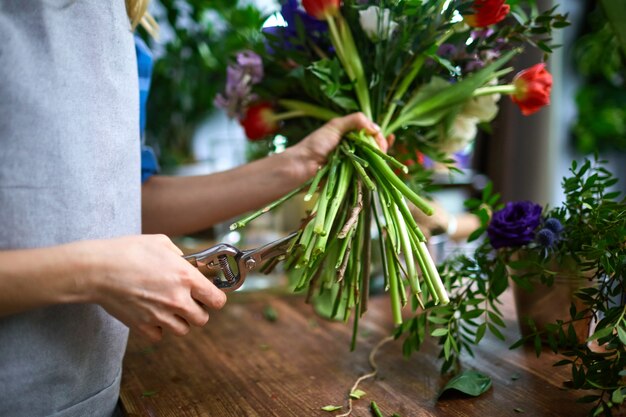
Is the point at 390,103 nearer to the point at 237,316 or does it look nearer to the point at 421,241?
the point at 421,241

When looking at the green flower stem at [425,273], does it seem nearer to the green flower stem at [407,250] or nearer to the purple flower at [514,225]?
the green flower stem at [407,250]

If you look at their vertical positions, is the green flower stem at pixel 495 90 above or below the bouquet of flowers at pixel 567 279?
above

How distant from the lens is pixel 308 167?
0.67 m

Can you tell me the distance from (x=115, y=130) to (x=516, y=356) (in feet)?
1.68

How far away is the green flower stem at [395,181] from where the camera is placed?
0.50 meters

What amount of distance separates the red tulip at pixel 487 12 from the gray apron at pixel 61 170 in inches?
14.6

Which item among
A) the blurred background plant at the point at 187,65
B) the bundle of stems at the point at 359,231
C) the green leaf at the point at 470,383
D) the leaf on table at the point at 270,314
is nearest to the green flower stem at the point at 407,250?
the bundle of stems at the point at 359,231

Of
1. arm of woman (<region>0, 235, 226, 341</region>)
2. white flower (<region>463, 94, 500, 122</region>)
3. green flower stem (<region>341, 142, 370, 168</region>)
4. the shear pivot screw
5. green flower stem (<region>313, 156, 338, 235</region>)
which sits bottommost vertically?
the shear pivot screw

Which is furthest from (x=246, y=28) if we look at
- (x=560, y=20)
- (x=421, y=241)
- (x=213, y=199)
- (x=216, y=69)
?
(x=421, y=241)

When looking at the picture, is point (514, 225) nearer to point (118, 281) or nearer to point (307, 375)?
point (307, 375)

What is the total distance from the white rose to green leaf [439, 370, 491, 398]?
11.8 inches

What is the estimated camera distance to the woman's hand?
0.63 metres

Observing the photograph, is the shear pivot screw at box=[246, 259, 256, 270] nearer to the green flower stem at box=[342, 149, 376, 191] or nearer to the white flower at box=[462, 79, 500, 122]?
the green flower stem at box=[342, 149, 376, 191]

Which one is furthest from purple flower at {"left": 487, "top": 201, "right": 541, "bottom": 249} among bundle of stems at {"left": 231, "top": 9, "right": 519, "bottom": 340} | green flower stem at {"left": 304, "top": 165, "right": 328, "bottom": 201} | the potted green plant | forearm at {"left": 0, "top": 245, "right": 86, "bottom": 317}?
forearm at {"left": 0, "top": 245, "right": 86, "bottom": 317}
